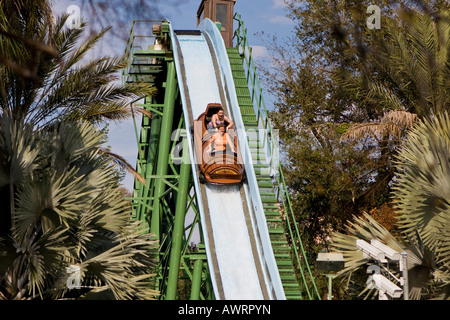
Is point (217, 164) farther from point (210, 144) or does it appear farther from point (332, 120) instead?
point (332, 120)

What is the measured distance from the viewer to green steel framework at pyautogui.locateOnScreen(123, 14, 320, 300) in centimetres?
1504

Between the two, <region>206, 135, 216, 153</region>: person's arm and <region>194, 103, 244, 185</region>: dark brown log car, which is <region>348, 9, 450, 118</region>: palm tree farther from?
<region>206, 135, 216, 153</region>: person's arm

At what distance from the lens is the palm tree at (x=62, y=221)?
33.9 feet

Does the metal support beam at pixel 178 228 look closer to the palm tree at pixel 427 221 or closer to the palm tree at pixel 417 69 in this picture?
the palm tree at pixel 417 69

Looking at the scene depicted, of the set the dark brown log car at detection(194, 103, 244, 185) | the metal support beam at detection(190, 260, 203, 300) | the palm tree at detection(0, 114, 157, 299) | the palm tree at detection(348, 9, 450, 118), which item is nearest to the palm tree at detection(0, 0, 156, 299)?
the palm tree at detection(0, 114, 157, 299)

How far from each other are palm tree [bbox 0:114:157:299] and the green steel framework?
8.96 feet

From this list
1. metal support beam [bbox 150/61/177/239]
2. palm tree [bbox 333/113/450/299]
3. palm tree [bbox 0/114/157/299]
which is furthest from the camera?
metal support beam [bbox 150/61/177/239]

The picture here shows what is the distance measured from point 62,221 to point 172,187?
5.91m

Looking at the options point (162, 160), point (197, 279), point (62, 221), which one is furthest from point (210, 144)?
point (62, 221)

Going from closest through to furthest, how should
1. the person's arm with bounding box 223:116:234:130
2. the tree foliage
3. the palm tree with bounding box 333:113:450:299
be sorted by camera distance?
the palm tree with bounding box 333:113:450:299 < the person's arm with bounding box 223:116:234:130 < the tree foliage

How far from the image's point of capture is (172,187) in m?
16.6

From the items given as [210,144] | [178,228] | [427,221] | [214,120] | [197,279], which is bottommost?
[427,221]
